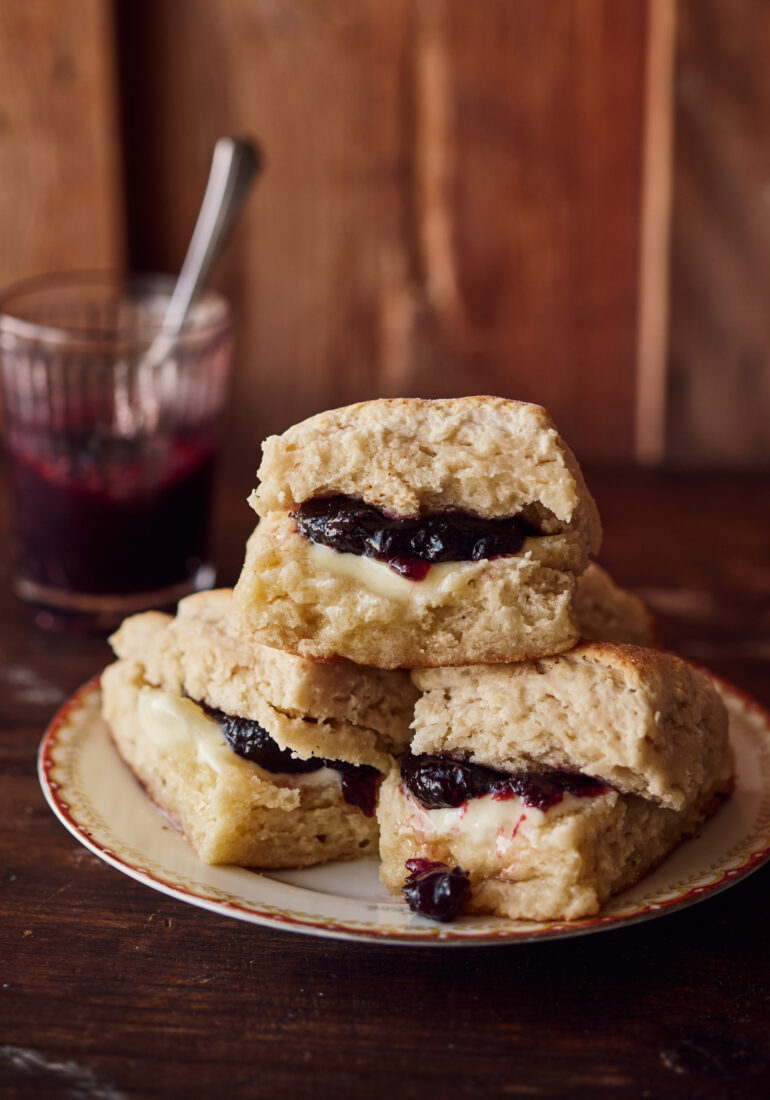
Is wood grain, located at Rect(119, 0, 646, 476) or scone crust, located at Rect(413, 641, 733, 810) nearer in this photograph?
scone crust, located at Rect(413, 641, 733, 810)

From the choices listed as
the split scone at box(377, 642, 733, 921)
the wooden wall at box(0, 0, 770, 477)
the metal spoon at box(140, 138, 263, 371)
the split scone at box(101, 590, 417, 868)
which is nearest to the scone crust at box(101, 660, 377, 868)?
the split scone at box(101, 590, 417, 868)

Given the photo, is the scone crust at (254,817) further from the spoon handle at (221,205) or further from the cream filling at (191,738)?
the spoon handle at (221,205)

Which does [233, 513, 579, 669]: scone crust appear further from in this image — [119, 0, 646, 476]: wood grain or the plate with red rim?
[119, 0, 646, 476]: wood grain

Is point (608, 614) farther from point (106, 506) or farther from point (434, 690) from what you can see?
point (106, 506)

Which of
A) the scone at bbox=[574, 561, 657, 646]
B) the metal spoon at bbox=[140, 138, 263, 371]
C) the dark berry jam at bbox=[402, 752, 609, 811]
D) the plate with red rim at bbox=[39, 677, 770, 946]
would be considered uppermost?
the metal spoon at bbox=[140, 138, 263, 371]

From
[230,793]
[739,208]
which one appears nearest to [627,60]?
[739,208]

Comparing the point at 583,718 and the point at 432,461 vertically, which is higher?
the point at 432,461

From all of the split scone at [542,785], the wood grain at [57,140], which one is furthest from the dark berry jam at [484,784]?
the wood grain at [57,140]

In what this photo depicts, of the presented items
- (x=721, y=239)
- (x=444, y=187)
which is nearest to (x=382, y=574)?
(x=444, y=187)
